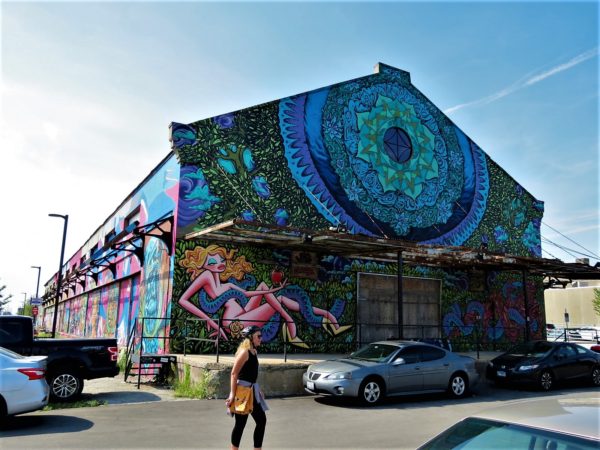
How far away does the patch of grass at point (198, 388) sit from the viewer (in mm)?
11969

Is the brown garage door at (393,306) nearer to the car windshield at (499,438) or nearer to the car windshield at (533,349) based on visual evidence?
the car windshield at (533,349)

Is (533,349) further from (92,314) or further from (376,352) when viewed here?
(92,314)

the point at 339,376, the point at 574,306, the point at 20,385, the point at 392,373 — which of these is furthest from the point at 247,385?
the point at 574,306

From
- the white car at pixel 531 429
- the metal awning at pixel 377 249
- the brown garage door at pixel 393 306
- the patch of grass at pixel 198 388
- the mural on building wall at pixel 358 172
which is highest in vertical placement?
the mural on building wall at pixel 358 172

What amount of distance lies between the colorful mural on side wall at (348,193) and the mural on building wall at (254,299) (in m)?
0.04

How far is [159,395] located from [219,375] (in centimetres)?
175

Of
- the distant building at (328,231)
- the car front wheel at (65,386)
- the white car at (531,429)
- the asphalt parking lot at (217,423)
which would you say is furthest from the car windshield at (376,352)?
the white car at (531,429)

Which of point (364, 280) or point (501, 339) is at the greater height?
point (364, 280)

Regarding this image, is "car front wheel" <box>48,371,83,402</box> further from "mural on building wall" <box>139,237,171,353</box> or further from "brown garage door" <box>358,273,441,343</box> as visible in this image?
"brown garage door" <box>358,273,441,343</box>

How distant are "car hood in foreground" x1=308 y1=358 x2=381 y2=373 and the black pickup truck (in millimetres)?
5098

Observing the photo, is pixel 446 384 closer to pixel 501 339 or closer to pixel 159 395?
pixel 159 395

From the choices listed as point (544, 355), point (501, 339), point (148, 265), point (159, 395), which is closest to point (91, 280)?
point (148, 265)

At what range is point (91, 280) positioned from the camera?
1226 inches

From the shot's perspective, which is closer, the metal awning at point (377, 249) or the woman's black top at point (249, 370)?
the woman's black top at point (249, 370)
